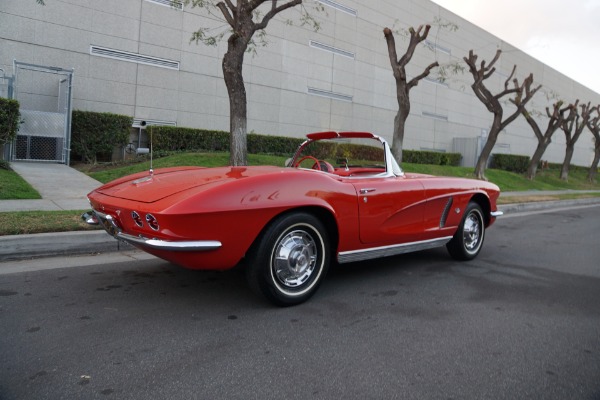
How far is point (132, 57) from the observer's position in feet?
51.5

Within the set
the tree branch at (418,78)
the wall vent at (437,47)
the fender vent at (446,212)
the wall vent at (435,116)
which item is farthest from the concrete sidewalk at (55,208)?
the wall vent at (437,47)

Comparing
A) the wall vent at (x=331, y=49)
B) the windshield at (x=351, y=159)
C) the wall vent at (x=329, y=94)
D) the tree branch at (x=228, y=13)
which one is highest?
the wall vent at (x=331, y=49)

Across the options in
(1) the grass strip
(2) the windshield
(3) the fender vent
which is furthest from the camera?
(1) the grass strip

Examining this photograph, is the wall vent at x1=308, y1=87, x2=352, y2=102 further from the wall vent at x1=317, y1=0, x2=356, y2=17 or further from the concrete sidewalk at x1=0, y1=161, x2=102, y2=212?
the concrete sidewalk at x1=0, y1=161, x2=102, y2=212

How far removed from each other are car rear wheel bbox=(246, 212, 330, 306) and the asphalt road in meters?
0.16

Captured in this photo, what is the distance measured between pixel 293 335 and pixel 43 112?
40.4 ft

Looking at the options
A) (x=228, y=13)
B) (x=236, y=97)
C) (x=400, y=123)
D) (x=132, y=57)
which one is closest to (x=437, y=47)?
(x=400, y=123)

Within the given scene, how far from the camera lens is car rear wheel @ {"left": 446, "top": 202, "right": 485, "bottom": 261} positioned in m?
5.33

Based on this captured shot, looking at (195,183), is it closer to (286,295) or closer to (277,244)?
(277,244)

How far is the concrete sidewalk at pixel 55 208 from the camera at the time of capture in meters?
4.81

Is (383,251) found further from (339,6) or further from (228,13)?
(339,6)

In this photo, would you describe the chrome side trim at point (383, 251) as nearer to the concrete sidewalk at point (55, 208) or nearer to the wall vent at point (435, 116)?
the concrete sidewalk at point (55, 208)

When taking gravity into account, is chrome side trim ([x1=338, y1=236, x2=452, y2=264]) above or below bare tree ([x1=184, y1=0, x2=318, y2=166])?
below

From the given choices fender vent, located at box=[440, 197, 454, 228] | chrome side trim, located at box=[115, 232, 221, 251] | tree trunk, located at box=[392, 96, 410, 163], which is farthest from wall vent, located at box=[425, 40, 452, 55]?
chrome side trim, located at box=[115, 232, 221, 251]
